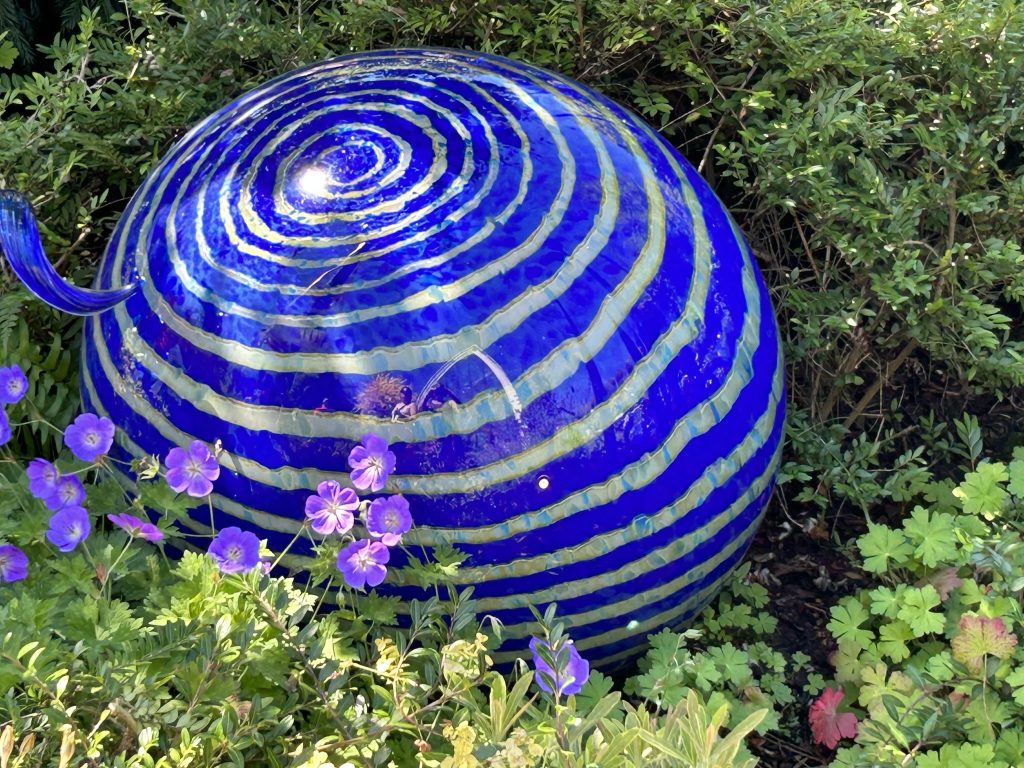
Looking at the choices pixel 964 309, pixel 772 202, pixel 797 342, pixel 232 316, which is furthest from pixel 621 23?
pixel 232 316

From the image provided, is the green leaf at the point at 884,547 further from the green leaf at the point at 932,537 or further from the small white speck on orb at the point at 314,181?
the small white speck on orb at the point at 314,181

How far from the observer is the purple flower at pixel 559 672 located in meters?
1.76

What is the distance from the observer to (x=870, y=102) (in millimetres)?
3133

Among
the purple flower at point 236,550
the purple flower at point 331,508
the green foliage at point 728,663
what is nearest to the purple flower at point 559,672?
the green foliage at point 728,663

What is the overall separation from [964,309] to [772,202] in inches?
23.9

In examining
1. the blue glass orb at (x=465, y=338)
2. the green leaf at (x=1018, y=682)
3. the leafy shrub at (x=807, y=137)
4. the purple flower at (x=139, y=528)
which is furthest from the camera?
the leafy shrub at (x=807, y=137)

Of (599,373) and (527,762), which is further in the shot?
(599,373)

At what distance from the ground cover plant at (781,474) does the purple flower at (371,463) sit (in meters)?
0.06

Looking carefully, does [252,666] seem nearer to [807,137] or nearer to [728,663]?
[728,663]

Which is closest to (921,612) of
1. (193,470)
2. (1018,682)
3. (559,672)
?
(1018,682)

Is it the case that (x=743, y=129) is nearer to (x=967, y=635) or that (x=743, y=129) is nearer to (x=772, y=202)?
(x=772, y=202)

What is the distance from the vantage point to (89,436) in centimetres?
199

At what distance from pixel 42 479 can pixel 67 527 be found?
4.2 inches

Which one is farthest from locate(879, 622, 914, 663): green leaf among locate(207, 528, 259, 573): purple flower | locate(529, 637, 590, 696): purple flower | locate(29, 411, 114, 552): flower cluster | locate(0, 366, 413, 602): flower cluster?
locate(29, 411, 114, 552): flower cluster
